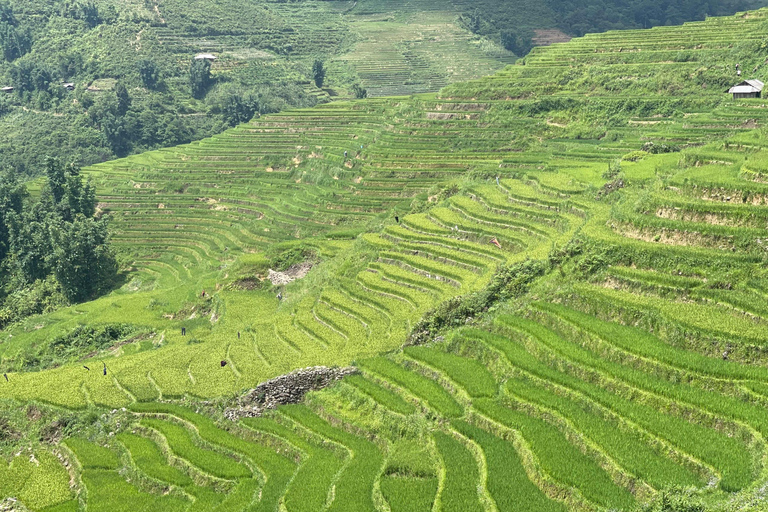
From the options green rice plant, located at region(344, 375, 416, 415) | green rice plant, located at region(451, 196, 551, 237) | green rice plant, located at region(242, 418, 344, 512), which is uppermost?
green rice plant, located at region(451, 196, 551, 237)

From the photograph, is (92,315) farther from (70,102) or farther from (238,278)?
(70,102)

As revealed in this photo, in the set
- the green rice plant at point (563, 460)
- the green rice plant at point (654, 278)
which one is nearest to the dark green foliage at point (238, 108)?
the green rice plant at point (654, 278)

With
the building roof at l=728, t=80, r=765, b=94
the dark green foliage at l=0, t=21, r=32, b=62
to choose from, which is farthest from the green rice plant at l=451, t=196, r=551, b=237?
the dark green foliage at l=0, t=21, r=32, b=62

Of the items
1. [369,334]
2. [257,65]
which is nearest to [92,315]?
[369,334]

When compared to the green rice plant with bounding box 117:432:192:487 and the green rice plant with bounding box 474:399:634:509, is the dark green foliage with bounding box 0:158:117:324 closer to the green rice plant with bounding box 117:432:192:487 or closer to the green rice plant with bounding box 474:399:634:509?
the green rice plant with bounding box 117:432:192:487

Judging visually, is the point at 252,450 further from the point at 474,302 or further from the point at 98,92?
the point at 98,92

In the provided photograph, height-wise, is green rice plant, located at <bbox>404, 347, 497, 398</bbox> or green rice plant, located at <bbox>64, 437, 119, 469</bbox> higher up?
green rice plant, located at <bbox>404, 347, 497, 398</bbox>
